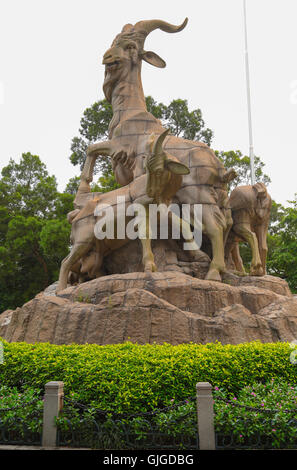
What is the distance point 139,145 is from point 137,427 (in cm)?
710

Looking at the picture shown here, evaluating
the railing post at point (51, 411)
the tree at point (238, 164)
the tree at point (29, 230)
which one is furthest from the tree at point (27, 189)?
the railing post at point (51, 411)

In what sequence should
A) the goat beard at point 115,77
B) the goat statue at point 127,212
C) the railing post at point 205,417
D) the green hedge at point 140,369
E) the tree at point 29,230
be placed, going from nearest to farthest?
the railing post at point 205,417
the green hedge at point 140,369
the goat statue at point 127,212
the goat beard at point 115,77
the tree at point 29,230

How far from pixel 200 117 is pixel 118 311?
853 inches

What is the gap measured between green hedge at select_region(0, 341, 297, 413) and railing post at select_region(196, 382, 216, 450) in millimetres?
552

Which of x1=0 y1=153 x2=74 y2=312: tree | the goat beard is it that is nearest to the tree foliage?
x1=0 y1=153 x2=74 y2=312: tree

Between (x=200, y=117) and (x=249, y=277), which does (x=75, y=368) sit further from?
(x=200, y=117)

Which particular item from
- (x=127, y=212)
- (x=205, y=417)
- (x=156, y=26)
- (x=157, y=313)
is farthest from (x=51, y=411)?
(x=156, y=26)

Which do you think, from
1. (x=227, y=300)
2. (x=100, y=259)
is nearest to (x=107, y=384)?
(x=227, y=300)

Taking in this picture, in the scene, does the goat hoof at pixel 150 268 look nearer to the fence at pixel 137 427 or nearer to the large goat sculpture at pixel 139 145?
the large goat sculpture at pixel 139 145

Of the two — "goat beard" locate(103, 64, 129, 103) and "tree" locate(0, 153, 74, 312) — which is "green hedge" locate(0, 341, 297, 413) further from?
"tree" locate(0, 153, 74, 312)

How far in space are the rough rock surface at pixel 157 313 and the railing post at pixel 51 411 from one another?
2.10 metres

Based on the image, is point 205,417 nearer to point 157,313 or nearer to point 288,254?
point 157,313

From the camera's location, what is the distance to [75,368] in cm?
572

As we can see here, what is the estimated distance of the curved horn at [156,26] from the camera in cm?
1146
